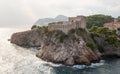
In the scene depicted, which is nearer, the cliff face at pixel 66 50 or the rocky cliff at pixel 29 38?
the cliff face at pixel 66 50

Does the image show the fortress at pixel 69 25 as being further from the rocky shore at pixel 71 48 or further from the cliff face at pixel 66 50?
the cliff face at pixel 66 50

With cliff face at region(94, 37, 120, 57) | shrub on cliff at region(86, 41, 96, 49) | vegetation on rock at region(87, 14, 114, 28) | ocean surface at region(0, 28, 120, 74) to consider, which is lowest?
ocean surface at region(0, 28, 120, 74)

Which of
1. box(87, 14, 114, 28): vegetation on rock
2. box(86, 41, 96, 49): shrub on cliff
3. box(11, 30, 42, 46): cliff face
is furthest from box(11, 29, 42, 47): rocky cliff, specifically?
box(86, 41, 96, 49): shrub on cliff

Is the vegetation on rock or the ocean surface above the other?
the vegetation on rock

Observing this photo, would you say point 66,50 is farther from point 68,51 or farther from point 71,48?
point 71,48

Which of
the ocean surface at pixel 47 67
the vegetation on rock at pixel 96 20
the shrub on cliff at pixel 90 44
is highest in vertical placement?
the vegetation on rock at pixel 96 20

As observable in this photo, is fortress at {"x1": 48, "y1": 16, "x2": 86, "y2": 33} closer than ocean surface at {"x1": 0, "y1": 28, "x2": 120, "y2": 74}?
No

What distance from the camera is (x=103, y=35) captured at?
95625 millimetres

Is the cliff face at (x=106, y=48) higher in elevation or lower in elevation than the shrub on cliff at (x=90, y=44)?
lower

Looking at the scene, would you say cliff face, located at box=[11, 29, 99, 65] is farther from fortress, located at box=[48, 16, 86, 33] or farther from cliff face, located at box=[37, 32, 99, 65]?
fortress, located at box=[48, 16, 86, 33]

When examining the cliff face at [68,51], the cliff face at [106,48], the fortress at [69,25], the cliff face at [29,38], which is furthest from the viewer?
the cliff face at [29,38]

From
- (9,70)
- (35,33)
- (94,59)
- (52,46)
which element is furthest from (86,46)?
(35,33)

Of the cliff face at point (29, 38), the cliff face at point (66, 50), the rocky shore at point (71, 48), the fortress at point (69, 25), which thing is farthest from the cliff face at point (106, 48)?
the cliff face at point (29, 38)

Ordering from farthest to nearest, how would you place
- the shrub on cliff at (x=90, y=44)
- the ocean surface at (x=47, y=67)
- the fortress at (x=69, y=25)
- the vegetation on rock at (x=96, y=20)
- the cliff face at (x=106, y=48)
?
the vegetation on rock at (x=96, y=20) < the cliff face at (x=106, y=48) < the fortress at (x=69, y=25) < the shrub on cliff at (x=90, y=44) < the ocean surface at (x=47, y=67)
